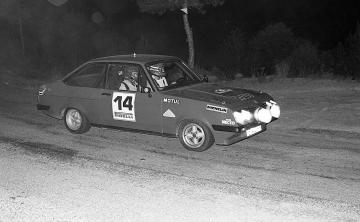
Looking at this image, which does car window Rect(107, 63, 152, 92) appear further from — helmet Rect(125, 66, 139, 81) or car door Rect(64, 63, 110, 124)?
car door Rect(64, 63, 110, 124)

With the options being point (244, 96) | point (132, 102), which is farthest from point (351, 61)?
point (132, 102)

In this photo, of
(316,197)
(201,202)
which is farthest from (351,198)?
(201,202)

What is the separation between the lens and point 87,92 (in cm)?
900

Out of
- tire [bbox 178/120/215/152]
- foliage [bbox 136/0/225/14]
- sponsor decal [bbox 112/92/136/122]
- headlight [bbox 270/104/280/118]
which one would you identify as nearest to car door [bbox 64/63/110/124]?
sponsor decal [bbox 112/92/136/122]

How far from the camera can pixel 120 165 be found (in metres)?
7.29

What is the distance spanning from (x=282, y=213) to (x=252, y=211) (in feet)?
1.11

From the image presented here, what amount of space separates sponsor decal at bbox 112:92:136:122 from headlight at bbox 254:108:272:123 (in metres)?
2.21

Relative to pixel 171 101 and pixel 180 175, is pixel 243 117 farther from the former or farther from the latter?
pixel 180 175

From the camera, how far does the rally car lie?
7.57 meters

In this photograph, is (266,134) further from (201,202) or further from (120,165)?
(201,202)

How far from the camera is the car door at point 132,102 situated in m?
8.18

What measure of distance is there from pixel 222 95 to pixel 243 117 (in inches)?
28.6

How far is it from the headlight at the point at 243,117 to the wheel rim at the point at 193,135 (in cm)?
66

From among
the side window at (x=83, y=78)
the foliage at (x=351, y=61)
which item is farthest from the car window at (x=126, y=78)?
the foliage at (x=351, y=61)
